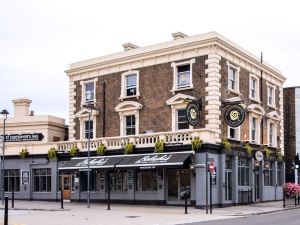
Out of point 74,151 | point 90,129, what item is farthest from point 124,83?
point 74,151

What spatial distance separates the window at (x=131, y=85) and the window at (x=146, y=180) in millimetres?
6145

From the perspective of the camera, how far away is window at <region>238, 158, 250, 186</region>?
3535cm

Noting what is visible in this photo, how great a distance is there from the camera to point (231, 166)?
34500mm

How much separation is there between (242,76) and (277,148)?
25.9ft

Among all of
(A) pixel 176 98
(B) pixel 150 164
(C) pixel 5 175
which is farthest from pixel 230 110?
(C) pixel 5 175

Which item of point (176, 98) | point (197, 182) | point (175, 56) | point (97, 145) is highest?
point (175, 56)

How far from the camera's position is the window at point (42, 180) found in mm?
39875

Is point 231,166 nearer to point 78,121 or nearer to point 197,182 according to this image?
point 197,182

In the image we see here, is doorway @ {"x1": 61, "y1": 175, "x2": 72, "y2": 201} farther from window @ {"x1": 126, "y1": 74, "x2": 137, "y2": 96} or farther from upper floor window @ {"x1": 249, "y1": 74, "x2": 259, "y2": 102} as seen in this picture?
upper floor window @ {"x1": 249, "y1": 74, "x2": 259, "y2": 102}

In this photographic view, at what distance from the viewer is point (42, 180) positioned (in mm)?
40219

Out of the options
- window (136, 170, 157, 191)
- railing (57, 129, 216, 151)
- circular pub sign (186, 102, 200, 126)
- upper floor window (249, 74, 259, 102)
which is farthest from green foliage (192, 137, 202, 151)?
upper floor window (249, 74, 259, 102)

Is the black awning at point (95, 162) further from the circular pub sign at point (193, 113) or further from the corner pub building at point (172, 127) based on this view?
the circular pub sign at point (193, 113)

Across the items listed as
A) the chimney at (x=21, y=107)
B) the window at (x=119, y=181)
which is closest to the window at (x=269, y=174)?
the window at (x=119, y=181)

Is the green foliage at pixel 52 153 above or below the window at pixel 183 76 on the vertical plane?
below
